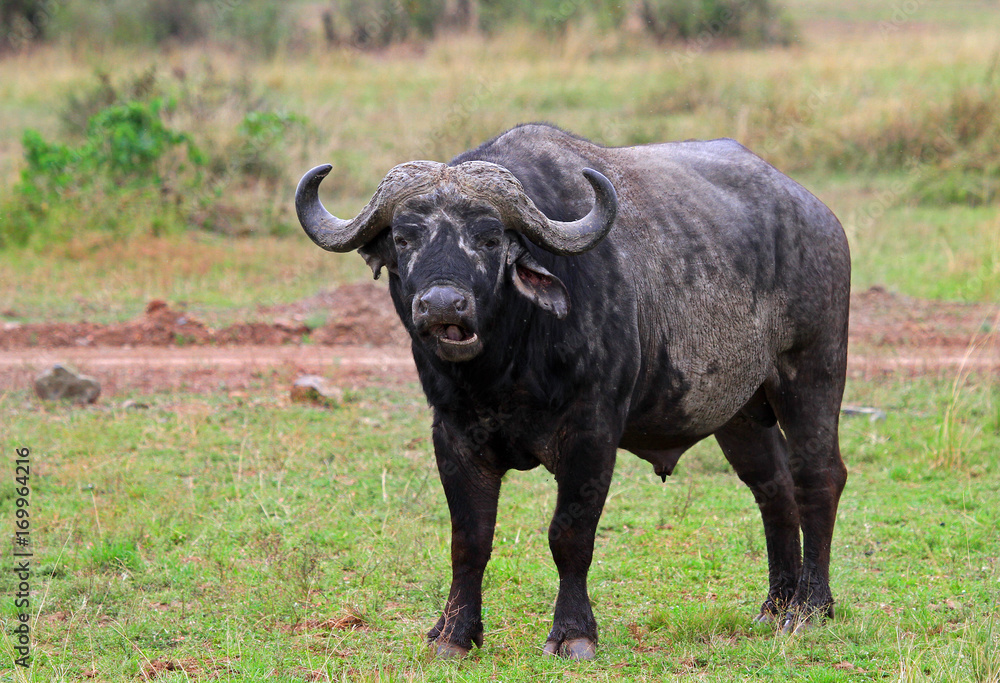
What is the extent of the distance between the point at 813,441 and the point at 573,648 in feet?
5.91

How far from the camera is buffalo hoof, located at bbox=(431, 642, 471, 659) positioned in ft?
16.8

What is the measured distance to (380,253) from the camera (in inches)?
197

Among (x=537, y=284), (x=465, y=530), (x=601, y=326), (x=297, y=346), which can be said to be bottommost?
(x=297, y=346)

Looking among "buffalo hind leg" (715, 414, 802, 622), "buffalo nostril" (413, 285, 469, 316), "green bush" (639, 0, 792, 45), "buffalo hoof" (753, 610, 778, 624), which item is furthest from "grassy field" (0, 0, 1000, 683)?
"green bush" (639, 0, 792, 45)

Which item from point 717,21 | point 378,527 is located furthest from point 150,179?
point 717,21

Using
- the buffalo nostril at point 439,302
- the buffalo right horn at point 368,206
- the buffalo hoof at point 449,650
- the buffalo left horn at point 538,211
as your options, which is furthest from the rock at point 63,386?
the buffalo nostril at point 439,302

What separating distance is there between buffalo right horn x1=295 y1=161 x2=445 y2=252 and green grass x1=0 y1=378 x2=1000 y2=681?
1.82 meters

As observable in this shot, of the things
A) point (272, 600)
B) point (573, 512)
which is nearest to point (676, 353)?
point (573, 512)

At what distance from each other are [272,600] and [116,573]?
3.39 ft

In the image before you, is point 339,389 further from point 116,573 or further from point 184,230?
point 184,230

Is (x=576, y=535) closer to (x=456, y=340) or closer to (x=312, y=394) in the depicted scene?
(x=456, y=340)

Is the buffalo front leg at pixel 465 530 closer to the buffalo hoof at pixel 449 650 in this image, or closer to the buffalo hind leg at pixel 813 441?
the buffalo hoof at pixel 449 650

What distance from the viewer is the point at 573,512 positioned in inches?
200

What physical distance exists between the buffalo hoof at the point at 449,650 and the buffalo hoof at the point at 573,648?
1.23 feet
